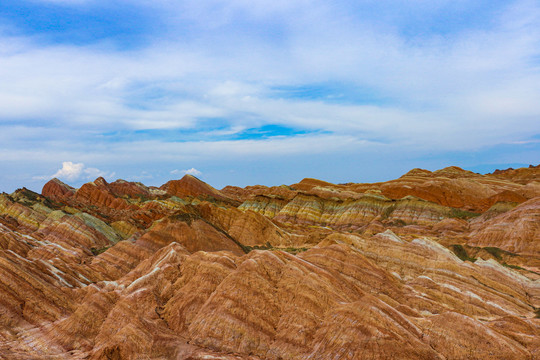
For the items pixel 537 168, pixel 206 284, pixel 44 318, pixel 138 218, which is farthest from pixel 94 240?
pixel 537 168

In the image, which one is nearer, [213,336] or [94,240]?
[213,336]

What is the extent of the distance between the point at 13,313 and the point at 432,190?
5255 inches

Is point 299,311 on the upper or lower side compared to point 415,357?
upper

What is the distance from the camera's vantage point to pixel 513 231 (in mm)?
71250

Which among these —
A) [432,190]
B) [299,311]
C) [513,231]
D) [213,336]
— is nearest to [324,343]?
[299,311]

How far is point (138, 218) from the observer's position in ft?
303

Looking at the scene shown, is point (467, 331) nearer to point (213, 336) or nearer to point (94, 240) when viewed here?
point (213, 336)

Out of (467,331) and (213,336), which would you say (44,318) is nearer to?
(213,336)

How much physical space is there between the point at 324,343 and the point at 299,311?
10.3ft

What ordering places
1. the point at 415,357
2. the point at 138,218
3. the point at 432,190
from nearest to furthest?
the point at 415,357
the point at 138,218
the point at 432,190

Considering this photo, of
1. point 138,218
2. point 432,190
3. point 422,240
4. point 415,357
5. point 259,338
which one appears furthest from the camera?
point 432,190

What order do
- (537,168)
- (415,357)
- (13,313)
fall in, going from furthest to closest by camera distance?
(537,168), (13,313), (415,357)

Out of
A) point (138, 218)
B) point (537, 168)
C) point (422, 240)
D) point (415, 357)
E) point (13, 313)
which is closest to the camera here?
point (415, 357)

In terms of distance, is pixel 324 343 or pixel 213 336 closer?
pixel 324 343
